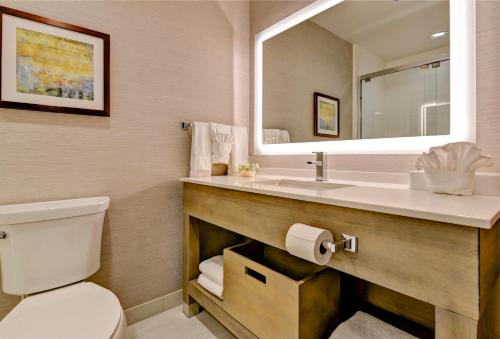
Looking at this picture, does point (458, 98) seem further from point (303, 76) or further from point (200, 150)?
point (200, 150)

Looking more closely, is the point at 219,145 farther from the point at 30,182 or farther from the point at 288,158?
the point at 30,182

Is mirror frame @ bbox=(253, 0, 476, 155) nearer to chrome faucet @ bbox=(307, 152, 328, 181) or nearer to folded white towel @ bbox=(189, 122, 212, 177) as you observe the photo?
chrome faucet @ bbox=(307, 152, 328, 181)

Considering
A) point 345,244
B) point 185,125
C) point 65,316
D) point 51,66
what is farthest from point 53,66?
point 345,244

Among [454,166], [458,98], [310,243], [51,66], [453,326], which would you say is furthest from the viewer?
[51,66]

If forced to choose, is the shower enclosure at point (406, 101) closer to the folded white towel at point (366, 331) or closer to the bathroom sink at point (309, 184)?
the bathroom sink at point (309, 184)

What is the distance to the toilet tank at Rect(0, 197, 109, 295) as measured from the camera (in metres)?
1.11

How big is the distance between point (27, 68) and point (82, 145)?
41cm

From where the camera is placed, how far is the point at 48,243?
1.17 m

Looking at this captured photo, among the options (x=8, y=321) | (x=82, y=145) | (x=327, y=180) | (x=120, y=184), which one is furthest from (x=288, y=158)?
(x=8, y=321)

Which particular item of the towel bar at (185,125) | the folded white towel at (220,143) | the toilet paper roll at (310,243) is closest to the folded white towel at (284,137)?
the folded white towel at (220,143)

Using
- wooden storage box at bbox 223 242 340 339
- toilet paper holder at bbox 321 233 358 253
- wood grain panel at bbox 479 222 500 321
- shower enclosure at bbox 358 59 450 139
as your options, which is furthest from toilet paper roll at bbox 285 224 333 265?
shower enclosure at bbox 358 59 450 139

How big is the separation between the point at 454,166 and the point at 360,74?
0.75 meters

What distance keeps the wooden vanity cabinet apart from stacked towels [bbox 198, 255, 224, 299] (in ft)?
1.74

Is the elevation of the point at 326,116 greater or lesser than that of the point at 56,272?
greater
